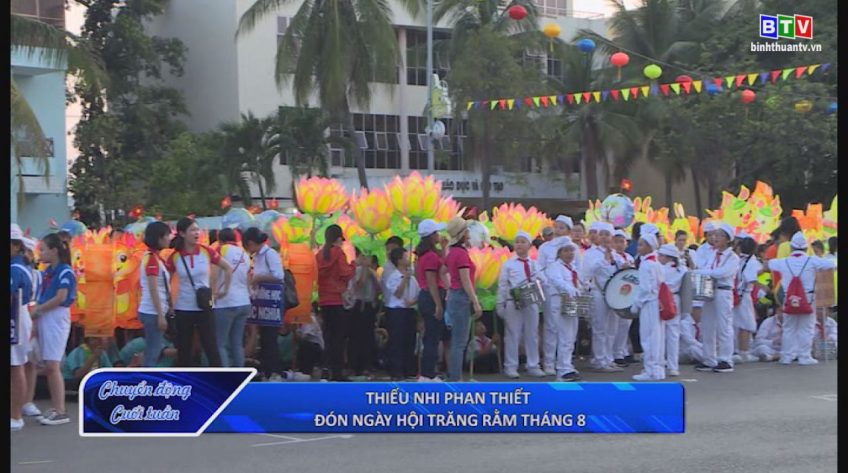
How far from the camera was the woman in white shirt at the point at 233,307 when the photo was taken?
394 cm

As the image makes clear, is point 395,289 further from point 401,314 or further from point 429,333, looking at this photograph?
point 429,333

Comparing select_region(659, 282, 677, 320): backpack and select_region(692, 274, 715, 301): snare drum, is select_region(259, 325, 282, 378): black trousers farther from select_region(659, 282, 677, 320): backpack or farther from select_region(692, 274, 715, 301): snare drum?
select_region(692, 274, 715, 301): snare drum

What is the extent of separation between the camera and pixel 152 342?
431 centimetres

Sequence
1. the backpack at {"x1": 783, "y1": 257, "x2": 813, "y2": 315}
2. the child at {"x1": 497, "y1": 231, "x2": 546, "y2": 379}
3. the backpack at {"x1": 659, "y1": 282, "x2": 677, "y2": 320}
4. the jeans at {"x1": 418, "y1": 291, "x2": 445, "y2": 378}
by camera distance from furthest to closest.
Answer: the backpack at {"x1": 783, "y1": 257, "x2": 813, "y2": 315}, the backpack at {"x1": 659, "y1": 282, "x2": 677, "y2": 320}, the child at {"x1": 497, "y1": 231, "x2": 546, "y2": 379}, the jeans at {"x1": 418, "y1": 291, "x2": 445, "y2": 378}

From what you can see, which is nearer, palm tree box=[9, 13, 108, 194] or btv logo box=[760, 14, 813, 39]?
palm tree box=[9, 13, 108, 194]

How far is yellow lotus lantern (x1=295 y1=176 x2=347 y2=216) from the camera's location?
11.8ft

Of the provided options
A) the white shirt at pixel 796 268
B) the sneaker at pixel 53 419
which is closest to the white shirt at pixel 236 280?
the sneaker at pixel 53 419

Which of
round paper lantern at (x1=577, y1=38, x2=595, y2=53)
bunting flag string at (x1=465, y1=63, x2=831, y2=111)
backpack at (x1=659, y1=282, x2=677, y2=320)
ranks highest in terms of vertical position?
round paper lantern at (x1=577, y1=38, x2=595, y2=53)

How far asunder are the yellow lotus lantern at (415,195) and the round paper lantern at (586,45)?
1.98ft

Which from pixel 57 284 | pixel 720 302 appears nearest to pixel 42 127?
pixel 57 284

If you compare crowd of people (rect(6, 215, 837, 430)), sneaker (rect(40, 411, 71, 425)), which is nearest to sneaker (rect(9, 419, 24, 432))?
crowd of people (rect(6, 215, 837, 430))

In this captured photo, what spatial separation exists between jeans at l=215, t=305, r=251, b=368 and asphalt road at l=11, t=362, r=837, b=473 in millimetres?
274

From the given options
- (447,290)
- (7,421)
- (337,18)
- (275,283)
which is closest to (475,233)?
(447,290)
